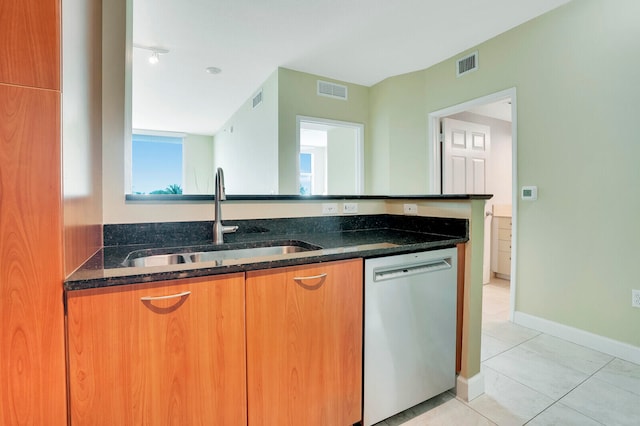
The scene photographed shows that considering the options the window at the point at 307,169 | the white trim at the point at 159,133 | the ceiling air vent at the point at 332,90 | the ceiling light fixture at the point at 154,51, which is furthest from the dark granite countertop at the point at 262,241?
the white trim at the point at 159,133

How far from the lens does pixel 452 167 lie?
3.64 m

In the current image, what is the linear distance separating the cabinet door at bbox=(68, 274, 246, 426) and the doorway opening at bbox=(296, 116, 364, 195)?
287 centimetres

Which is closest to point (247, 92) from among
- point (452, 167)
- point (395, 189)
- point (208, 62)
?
point (208, 62)

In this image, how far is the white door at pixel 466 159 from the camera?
362 cm

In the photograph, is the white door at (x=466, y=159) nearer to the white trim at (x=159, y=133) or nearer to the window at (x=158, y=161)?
the window at (x=158, y=161)

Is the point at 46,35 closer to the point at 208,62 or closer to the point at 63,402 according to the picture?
the point at 63,402

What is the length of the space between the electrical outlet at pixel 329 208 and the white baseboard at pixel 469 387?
3.91 feet

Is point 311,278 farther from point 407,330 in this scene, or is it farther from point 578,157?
point 578,157

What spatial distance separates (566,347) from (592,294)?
445mm

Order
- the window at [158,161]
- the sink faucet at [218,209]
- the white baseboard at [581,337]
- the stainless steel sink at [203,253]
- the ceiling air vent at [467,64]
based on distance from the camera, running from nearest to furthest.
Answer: the stainless steel sink at [203,253] < the sink faucet at [218,209] < the white baseboard at [581,337] < the ceiling air vent at [467,64] < the window at [158,161]

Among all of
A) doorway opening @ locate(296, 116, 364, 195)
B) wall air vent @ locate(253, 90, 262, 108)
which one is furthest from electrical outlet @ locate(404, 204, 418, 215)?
wall air vent @ locate(253, 90, 262, 108)

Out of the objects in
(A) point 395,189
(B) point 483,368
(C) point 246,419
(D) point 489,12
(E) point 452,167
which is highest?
(D) point 489,12

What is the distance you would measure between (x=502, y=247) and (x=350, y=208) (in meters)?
3.01

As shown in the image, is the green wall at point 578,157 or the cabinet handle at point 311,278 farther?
the green wall at point 578,157
